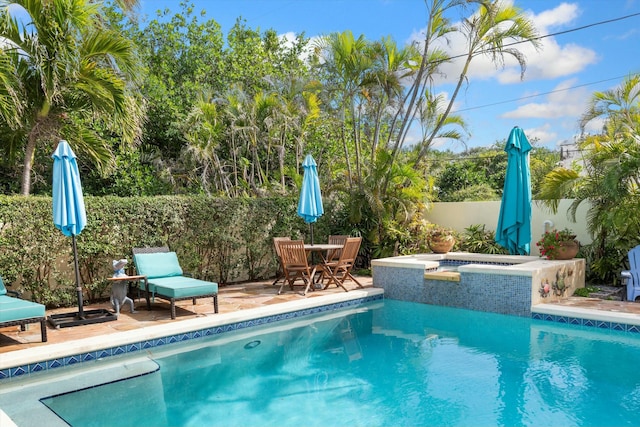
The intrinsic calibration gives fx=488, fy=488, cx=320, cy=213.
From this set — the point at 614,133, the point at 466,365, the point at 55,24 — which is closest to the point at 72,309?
the point at 55,24

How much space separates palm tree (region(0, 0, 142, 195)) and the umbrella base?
236 cm

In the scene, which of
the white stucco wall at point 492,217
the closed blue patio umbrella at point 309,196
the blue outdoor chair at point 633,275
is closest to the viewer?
the blue outdoor chair at point 633,275

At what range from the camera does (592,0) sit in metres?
13.6

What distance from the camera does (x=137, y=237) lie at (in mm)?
8625

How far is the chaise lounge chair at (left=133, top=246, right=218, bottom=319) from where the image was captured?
6.84m

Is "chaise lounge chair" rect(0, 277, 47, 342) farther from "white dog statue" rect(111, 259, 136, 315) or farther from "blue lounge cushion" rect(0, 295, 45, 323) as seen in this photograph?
"white dog statue" rect(111, 259, 136, 315)

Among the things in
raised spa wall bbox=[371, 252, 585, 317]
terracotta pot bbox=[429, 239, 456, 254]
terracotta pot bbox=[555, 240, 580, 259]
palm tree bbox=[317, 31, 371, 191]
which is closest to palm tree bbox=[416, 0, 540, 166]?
palm tree bbox=[317, 31, 371, 191]

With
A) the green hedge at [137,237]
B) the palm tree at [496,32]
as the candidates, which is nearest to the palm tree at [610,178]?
the palm tree at [496,32]

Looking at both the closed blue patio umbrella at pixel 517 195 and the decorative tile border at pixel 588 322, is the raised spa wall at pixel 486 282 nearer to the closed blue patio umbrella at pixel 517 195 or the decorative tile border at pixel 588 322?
the decorative tile border at pixel 588 322

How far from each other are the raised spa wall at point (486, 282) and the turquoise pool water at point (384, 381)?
568 millimetres

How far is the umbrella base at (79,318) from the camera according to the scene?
6484 mm

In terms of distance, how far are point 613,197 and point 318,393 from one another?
6.14 metres

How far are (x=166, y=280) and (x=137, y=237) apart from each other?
5.12 ft

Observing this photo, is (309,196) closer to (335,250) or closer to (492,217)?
(335,250)
